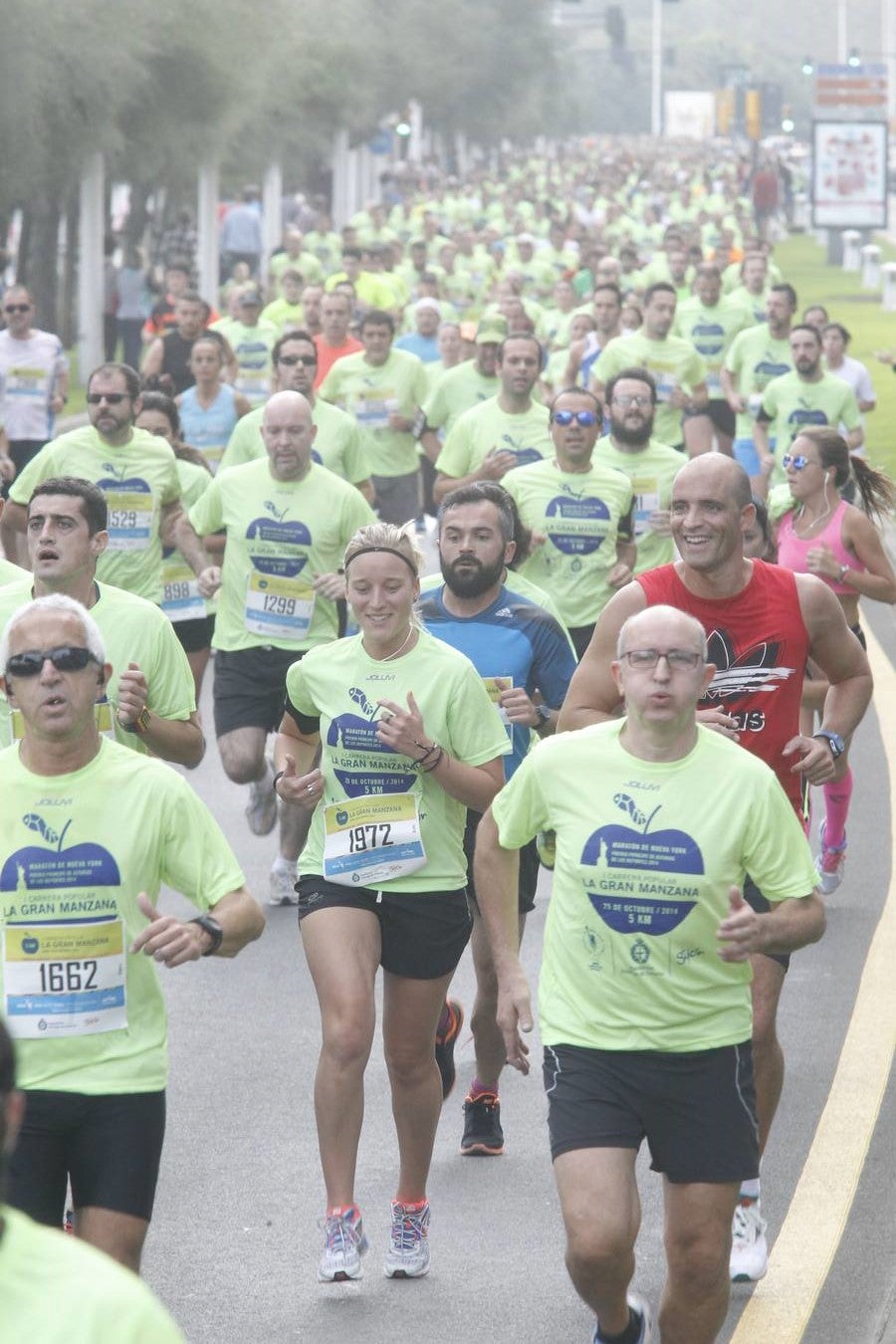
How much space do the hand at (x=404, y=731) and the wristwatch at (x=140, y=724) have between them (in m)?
0.66

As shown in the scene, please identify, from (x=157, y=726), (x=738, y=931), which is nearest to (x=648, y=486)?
(x=157, y=726)

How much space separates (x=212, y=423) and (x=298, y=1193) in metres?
8.30

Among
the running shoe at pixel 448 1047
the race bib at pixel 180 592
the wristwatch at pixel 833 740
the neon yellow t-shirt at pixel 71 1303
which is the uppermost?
the neon yellow t-shirt at pixel 71 1303

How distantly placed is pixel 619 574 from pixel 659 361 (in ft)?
24.0

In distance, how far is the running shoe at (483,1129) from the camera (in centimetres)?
720

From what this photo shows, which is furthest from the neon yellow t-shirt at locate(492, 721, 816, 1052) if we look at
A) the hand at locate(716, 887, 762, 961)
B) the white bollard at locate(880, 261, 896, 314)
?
the white bollard at locate(880, 261, 896, 314)

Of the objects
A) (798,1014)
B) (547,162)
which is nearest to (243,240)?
(798,1014)

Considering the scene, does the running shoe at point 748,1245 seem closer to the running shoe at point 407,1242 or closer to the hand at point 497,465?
the running shoe at point 407,1242

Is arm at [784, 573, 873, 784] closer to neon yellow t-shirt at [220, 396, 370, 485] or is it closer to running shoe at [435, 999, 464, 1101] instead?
running shoe at [435, 999, 464, 1101]

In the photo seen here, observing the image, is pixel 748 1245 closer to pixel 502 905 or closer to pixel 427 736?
pixel 502 905

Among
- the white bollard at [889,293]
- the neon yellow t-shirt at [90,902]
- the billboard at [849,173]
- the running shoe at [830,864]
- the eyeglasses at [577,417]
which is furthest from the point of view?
the billboard at [849,173]

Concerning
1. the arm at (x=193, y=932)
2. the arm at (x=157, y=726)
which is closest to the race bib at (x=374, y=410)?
the arm at (x=157, y=726)

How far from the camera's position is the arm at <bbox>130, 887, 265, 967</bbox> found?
4.70 metres

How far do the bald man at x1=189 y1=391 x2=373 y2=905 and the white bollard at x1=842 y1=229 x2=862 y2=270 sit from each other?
188 feet
